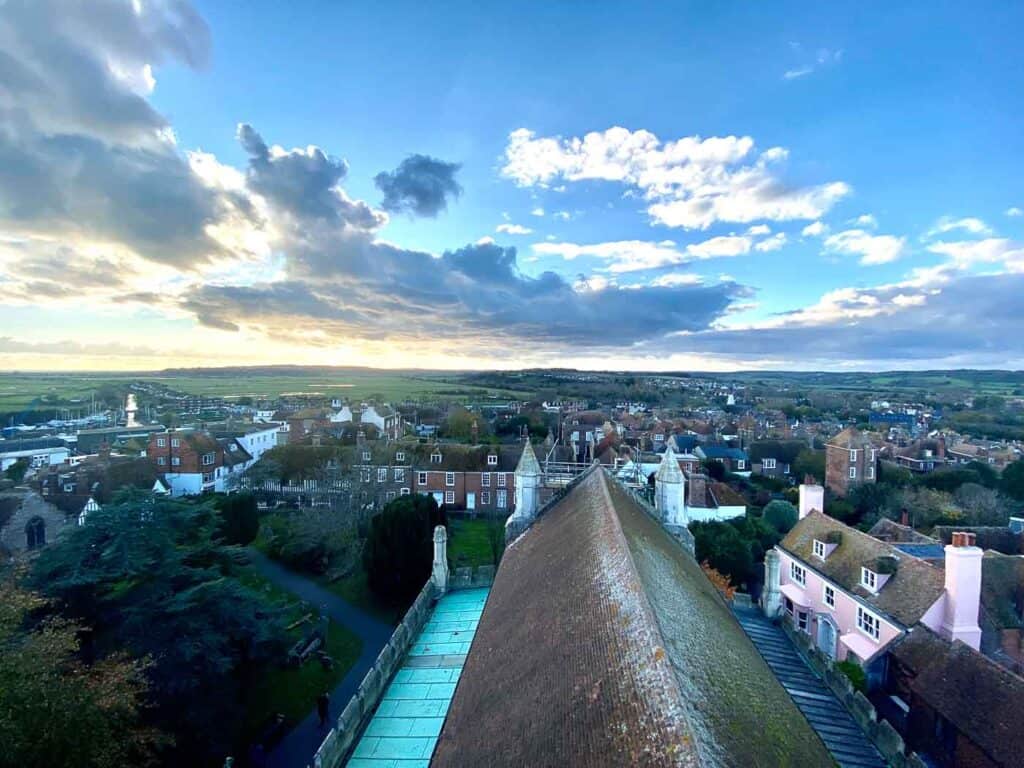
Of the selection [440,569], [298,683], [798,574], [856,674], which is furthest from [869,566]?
[298,683]

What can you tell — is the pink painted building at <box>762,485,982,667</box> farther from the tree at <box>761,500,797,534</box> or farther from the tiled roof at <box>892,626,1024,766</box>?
the tree at <box>761,500,797,534</box>

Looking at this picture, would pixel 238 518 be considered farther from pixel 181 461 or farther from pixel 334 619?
pixel 181 461

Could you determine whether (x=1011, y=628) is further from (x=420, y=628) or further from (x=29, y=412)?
(x=29, y=412)

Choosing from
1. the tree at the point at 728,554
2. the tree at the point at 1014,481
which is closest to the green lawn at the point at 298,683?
the tree at the point at 728,554

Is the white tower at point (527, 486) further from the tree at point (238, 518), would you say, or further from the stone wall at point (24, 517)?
the stone wall at point (24, 517)

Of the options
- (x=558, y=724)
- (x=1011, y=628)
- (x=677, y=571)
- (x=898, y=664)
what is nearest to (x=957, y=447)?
(x=1011, y=628)

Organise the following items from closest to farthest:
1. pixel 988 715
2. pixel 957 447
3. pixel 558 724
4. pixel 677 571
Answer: pixel 558 724 → pixel 677 571 → pixel 988 715 → pixel 957 447
